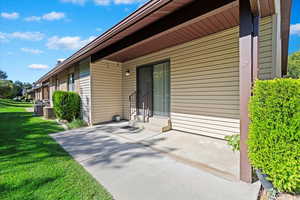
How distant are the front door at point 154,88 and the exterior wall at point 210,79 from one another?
1.05 feet

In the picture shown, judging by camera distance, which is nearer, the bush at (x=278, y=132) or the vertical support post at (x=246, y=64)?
the bush at (x=278, y=132)

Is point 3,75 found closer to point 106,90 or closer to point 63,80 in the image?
point 63,80

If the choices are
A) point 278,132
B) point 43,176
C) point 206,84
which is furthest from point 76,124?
point 278,132

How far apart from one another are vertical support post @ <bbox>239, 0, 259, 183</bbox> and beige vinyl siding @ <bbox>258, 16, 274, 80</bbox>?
55.0 inches

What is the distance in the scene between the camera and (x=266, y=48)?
10.8 ft

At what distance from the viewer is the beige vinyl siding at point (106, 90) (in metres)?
6.43

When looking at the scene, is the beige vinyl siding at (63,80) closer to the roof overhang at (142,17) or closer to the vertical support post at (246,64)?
the roof overhang at (142,17)

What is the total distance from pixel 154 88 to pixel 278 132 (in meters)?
4.56

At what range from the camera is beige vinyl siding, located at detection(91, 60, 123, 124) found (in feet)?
21.1

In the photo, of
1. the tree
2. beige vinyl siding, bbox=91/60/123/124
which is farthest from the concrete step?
the tree

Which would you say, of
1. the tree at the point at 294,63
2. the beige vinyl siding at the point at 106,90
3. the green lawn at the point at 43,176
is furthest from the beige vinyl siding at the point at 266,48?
the tree at the point at 294,63

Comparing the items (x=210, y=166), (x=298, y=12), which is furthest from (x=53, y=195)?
(x=298, y=12)

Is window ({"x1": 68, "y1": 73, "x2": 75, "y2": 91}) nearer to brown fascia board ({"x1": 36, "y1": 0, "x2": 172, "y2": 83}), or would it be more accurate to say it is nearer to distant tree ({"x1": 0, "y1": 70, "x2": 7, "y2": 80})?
brown fascia board ({"x1": 36, "y1": 0, "x2": 172, "y2": 83})

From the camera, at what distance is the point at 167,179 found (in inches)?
92.1
